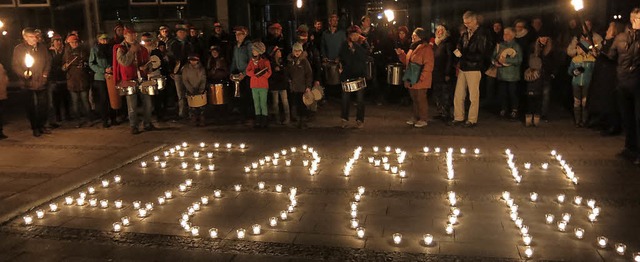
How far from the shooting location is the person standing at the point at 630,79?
320 inches

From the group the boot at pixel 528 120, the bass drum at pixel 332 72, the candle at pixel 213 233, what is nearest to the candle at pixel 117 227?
the candle at pixel 213 233

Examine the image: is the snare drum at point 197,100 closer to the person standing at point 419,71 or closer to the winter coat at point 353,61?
Answer: the winter coat at point 353,61

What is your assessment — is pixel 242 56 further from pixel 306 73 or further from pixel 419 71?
pixel 419 71

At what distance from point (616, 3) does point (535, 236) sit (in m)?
10.4

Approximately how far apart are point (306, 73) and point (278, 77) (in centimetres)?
65

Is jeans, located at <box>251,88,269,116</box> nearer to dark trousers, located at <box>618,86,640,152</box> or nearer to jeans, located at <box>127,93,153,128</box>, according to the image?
jeans, located at <box>127,93,153,128</box>

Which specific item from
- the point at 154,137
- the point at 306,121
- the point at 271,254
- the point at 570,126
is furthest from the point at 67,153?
the point at 570,126

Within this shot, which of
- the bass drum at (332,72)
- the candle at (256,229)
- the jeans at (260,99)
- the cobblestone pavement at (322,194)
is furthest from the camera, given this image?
the jeans at (260,99)

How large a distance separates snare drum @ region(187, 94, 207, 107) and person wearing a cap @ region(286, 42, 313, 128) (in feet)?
5.73

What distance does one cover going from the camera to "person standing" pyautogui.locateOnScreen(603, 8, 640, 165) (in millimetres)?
8125

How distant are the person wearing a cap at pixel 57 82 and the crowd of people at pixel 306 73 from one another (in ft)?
0.07

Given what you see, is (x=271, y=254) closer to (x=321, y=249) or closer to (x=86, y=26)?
(x=321, y=249)

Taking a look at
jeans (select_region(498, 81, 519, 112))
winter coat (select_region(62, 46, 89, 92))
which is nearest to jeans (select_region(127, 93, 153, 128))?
winter coat (select_region(62, 46, 89, 92))

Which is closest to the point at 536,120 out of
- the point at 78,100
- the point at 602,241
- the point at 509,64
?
the point at 509,64
